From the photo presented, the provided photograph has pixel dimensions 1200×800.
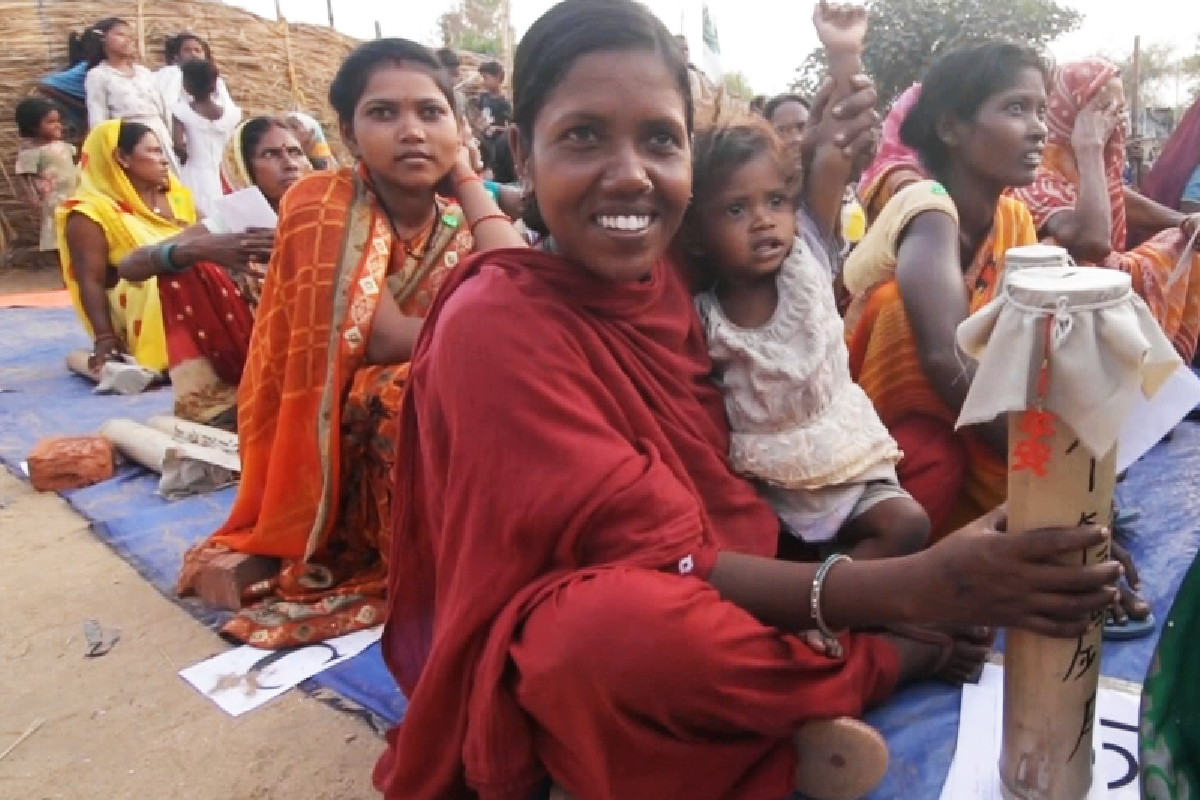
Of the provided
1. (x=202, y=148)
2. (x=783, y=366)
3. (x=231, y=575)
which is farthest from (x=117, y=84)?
(x=783, y=366)

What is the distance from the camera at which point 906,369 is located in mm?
2232

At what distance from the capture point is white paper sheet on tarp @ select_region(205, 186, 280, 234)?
3404mm

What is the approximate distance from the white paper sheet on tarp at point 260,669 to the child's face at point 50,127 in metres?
7.46

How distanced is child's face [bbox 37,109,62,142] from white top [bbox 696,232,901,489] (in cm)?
829

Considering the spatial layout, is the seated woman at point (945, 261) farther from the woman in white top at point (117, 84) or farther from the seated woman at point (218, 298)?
the woman in white top at point (117, 84)

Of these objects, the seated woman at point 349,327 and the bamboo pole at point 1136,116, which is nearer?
the seated woman at point 349,327

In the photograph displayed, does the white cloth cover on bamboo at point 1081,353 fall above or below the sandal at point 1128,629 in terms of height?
above

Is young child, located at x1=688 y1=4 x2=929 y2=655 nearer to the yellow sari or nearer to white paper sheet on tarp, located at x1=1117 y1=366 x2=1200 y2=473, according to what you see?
white paper sheet on tarp, located at x1=1117 y1=366 x2=1200 y2=473

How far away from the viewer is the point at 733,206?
1830 millimetres

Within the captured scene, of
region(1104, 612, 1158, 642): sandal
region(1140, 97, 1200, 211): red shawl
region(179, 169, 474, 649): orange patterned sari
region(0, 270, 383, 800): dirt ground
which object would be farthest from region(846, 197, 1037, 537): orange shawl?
region(1140, 97, 1200, 211): red shawl

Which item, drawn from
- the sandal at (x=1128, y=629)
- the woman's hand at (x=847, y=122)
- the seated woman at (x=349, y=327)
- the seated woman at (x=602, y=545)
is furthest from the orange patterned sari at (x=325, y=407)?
the sandal at (x=1128, y=629)

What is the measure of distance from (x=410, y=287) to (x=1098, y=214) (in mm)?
1976

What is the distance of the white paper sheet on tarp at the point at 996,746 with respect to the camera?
5.26 feet

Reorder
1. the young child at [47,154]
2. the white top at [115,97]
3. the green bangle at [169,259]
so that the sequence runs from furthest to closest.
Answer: the young child at [47,154], the white top at [115,97], the green bangle at [169,259]
